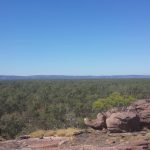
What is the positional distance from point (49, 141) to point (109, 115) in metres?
5.19

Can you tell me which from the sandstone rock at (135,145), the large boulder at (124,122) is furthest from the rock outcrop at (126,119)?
the sandstone rock at (135,145)

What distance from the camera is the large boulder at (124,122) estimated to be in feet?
80.8

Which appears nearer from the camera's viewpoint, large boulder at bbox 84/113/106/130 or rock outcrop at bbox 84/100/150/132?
rock outcrop at bbox 84/100/150/132

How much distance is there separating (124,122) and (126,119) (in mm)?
258

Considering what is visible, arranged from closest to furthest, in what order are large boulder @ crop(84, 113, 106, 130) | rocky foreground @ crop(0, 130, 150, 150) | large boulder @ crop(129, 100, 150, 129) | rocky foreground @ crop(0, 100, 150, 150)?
rocky foreground @ crop(0, 130, 150, 150), rocky foreground @ crop(0, 100, 150, 150), large boulder @ crop(129, 100, 150, 129), large boulder @ crop(84, 113, 106, 130)

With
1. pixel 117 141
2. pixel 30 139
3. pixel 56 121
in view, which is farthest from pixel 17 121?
pixel 117 141

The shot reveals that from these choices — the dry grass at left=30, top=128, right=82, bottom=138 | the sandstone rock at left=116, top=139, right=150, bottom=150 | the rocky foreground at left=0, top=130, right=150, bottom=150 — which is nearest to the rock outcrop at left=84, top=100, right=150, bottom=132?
the rocky foreground at left=0, top=130, right=150, bottom=150

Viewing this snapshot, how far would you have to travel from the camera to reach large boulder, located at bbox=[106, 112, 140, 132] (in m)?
24.6

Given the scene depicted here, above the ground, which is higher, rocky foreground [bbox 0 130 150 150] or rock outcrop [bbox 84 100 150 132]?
rock outcrop [bbox 84 100 150 132]

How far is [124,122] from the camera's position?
80.7 ft

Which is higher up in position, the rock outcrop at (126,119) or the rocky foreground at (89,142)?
the rock outcrop at (126,119)

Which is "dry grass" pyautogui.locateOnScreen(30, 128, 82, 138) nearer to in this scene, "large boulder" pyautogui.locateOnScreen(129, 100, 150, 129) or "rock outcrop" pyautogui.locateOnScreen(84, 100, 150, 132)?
"rock outcrop" pyautogui.locateOnScreen(84, 100, 150, 132)

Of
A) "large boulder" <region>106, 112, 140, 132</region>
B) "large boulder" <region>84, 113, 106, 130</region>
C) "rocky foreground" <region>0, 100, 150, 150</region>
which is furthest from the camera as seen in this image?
"large boulder" <region>84, 113, 106, 130</region>

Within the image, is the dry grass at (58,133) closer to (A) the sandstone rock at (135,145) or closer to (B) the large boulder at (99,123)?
(B) the large boulder at (99,123)
